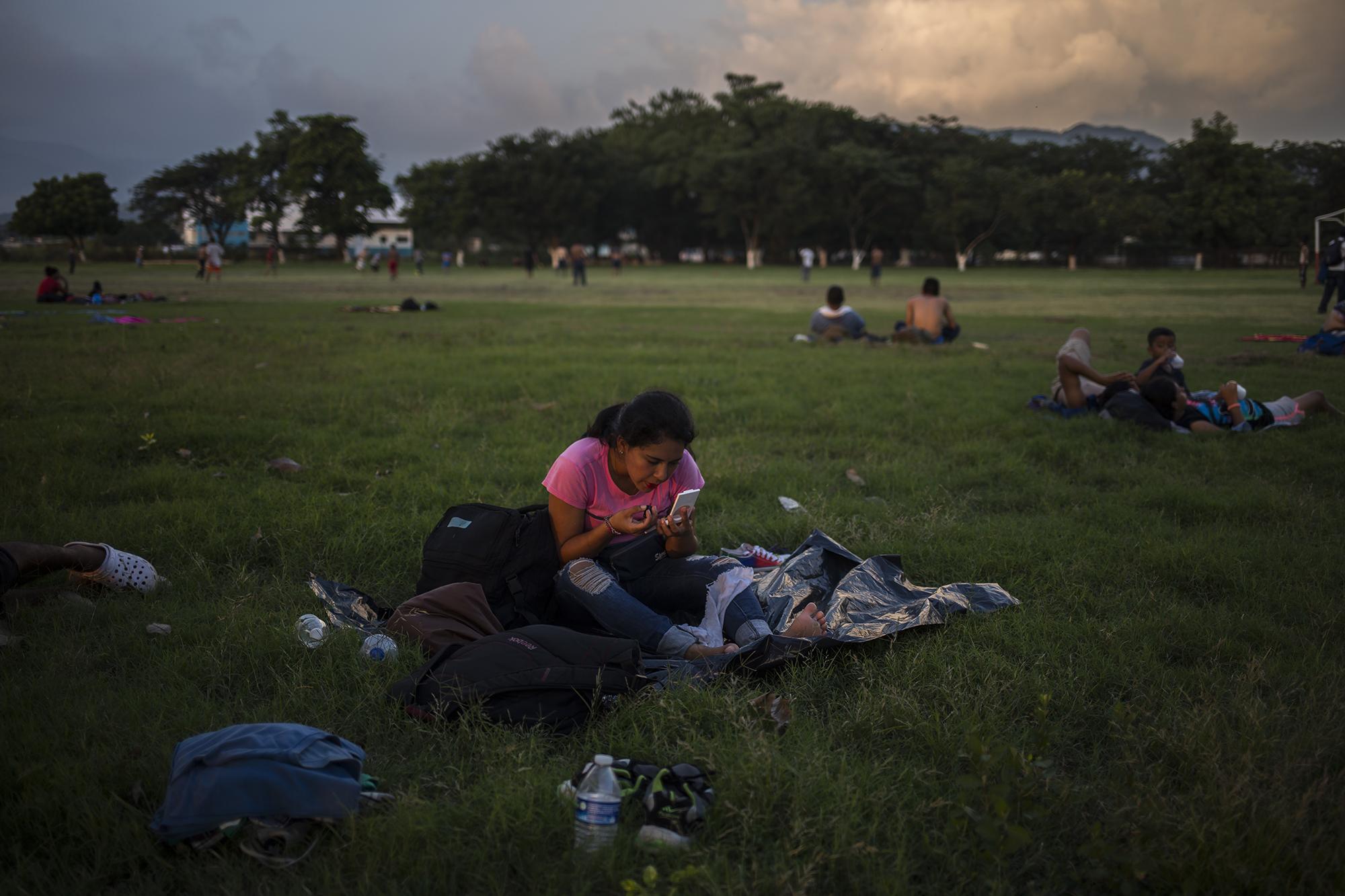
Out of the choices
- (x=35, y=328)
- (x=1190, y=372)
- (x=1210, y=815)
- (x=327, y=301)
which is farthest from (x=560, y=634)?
(x=327, y=301)

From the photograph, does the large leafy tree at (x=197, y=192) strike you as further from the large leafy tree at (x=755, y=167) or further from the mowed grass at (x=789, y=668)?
the mowed grass at (x=789, y=668)

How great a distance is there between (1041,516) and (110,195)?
3895 inches

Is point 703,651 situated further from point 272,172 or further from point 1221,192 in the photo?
point 272,172

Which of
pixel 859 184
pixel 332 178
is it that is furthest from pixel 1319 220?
pixel 332 178

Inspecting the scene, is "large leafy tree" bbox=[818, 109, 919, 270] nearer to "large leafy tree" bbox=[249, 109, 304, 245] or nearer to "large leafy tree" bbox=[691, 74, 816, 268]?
"large leafy tree" bbox=[691, 74, 816, 268]

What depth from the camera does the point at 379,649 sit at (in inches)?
145

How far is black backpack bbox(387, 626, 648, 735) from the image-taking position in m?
3.13

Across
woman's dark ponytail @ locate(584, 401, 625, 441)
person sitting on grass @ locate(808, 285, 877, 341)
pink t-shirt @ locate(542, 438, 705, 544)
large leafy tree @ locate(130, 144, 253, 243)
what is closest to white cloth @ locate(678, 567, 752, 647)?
pink t-shirt @ locate(542, 438, 705, 544)

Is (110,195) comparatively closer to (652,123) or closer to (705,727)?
(652,123)

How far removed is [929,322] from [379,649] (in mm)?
12941

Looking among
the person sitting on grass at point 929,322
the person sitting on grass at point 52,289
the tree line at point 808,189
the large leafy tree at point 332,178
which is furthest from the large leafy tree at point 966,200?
the person sitting on grass at point 52,289

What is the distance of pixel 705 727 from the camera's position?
312 cm

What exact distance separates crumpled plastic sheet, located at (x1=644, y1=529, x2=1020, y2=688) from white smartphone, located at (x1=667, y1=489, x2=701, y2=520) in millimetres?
624

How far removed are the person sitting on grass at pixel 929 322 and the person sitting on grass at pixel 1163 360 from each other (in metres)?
6.39
